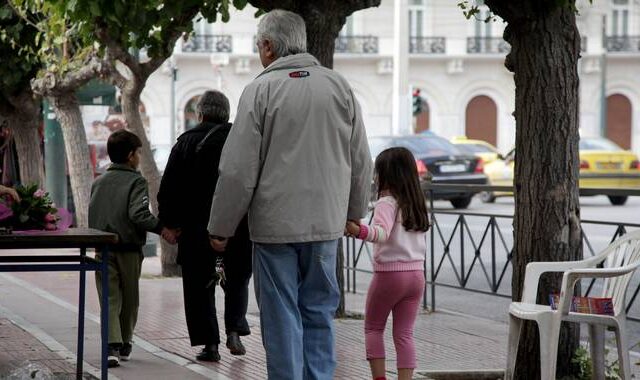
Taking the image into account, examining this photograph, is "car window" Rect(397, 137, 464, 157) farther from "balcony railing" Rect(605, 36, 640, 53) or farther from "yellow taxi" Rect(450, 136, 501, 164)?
"balcony railing" Rect(605, 36, 640, 53)

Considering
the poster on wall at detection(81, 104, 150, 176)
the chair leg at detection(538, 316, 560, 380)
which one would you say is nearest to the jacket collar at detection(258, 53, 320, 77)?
the chair leg at detection(538, 316, 560, 380)

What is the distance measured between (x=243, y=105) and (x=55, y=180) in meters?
14.3

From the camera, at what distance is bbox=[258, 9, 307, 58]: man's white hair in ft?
19.4

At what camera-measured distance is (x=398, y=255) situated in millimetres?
6836

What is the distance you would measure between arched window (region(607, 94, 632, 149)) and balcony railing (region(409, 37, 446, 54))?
782 centimetres

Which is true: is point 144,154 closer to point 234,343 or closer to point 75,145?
point 75,145

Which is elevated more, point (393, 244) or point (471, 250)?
point (393, 244)

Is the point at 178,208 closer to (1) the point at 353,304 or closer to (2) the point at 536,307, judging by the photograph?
(2) the point at 536,307

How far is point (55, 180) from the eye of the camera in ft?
63.9

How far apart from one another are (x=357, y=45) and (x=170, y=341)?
46.3 meters

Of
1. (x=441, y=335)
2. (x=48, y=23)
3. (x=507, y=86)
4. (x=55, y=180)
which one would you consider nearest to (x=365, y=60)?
(x=507, y=86)

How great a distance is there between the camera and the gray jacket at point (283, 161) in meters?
5.68

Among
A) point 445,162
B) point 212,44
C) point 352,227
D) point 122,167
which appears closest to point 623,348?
point 352,227

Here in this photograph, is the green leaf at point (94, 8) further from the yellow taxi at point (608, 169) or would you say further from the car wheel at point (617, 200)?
the yellow taxi at point (608, 169)
